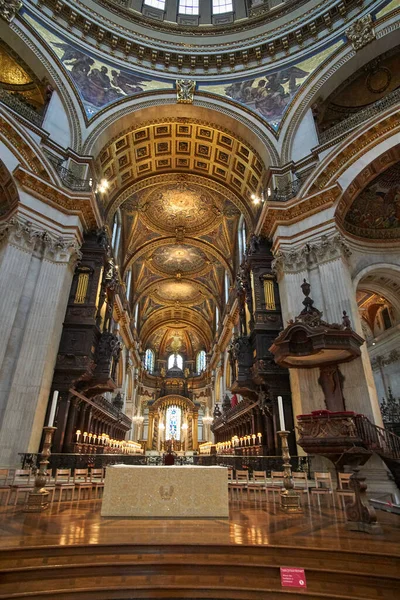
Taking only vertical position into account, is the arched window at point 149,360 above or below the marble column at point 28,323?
above

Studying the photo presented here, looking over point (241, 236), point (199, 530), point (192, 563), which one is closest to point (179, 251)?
point (241, 236)

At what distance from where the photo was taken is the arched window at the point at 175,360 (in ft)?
134

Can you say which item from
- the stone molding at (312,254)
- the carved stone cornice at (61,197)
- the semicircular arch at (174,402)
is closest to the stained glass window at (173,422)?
the semicircular arch at (174,402)

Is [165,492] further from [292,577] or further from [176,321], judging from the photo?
[176,321]

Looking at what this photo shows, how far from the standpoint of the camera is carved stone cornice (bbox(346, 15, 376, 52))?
13.0m

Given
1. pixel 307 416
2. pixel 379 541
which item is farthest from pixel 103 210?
pixel 379 541

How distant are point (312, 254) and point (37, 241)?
9.54 m

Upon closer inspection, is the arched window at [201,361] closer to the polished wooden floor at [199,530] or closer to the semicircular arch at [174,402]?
the semicircular arch at [174,402]

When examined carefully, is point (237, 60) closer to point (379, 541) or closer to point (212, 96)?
point (212, 96)

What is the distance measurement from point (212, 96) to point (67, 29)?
7.13 meters

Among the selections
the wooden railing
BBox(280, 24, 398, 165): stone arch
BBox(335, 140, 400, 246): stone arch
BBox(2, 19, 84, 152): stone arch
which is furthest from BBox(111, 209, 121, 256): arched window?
the wooden railing

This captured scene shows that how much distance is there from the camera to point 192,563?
3.53 metres

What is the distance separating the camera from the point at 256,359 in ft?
39.3

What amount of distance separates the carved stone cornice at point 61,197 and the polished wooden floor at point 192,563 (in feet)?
34.2
